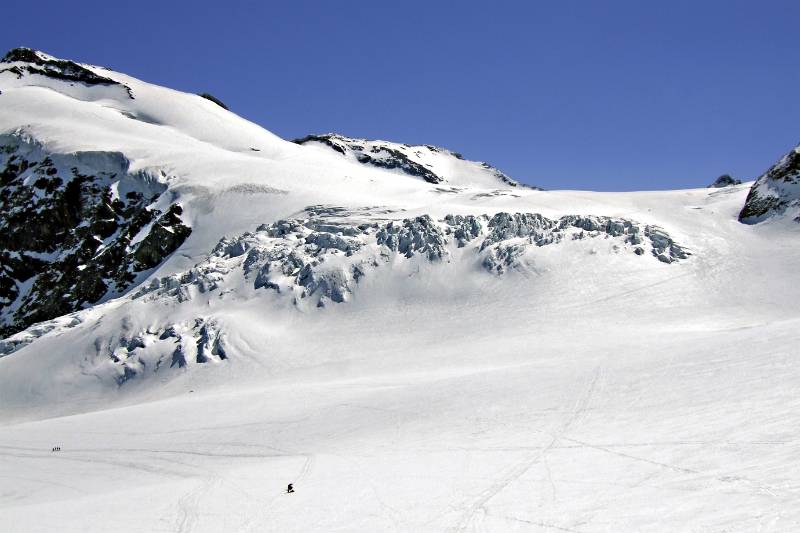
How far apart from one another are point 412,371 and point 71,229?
167 feet

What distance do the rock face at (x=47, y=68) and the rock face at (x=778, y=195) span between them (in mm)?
94889

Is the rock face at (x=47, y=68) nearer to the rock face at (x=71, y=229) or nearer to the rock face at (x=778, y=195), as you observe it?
the rock face at (x=71, y=229)

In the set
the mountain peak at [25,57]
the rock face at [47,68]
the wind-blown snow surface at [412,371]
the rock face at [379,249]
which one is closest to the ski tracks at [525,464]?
the wind-blown snow surface at [412,371]

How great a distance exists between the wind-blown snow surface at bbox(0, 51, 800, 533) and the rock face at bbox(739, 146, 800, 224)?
1506 mm

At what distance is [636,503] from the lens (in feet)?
50.0

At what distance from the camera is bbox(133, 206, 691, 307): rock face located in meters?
51.0

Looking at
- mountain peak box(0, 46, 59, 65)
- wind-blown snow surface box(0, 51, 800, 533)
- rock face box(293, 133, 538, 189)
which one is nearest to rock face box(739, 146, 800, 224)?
wind-blown snow surface box(0, 51, 800, 533)

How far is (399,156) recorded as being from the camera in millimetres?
132000

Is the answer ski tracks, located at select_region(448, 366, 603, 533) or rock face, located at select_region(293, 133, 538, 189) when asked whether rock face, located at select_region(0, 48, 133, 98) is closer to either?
rock face, located at select_region(293, 133, 538, 189)

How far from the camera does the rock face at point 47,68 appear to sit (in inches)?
4397

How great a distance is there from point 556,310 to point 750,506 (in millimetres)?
31272

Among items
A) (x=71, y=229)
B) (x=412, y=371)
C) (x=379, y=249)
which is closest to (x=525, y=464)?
(x=412, y=371)

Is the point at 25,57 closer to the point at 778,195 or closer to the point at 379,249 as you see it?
the point at 379,249

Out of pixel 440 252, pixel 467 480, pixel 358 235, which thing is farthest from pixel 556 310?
pixel 467 480
